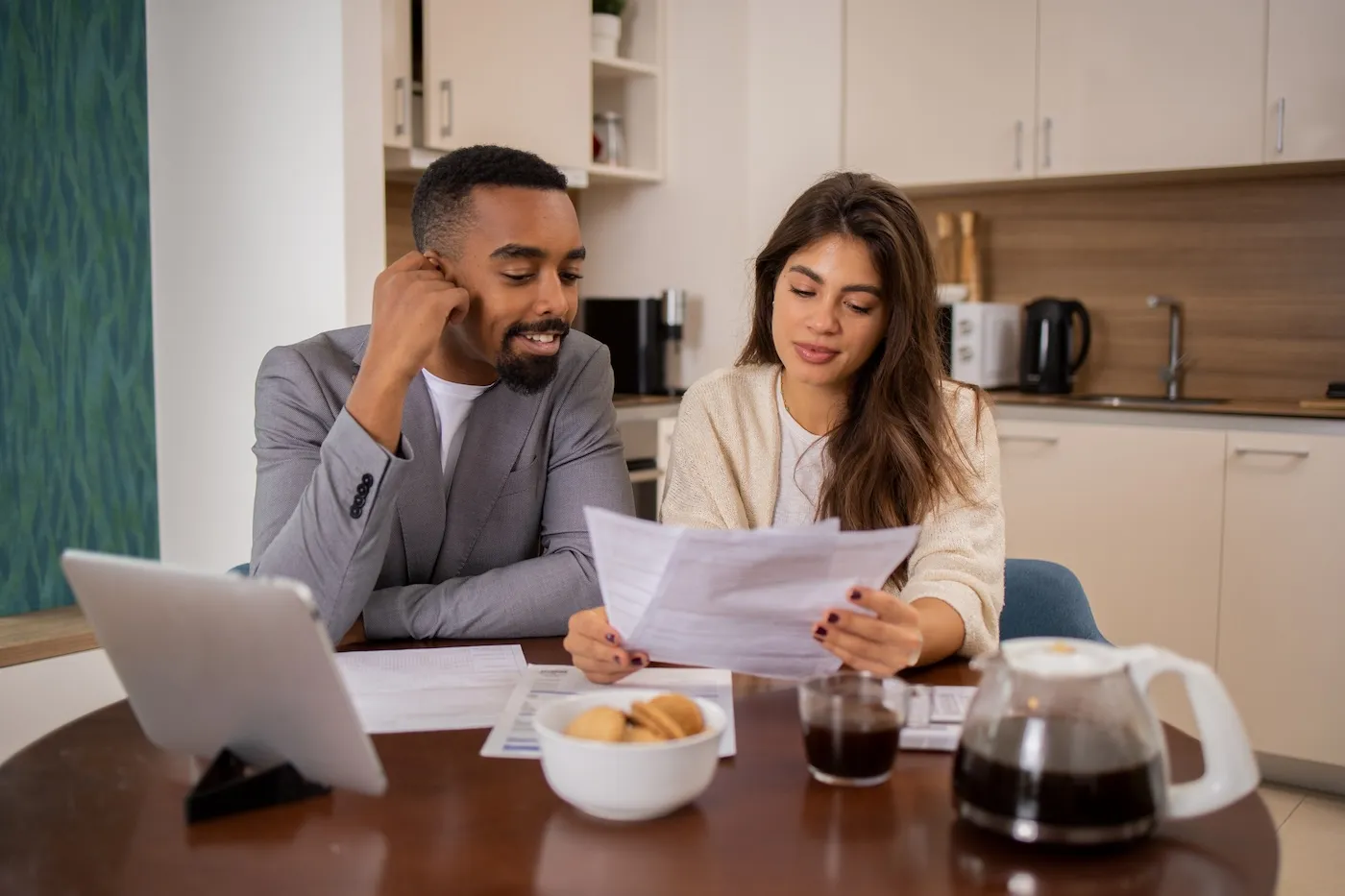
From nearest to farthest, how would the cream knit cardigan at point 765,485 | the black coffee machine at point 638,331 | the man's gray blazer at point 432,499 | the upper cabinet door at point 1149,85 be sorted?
the man's gray blazer at point 432,499 < the cream knit cardigan at point 765,485 < the upper cabinet door at point 1149,85 < the black coffee machine at point 638,331

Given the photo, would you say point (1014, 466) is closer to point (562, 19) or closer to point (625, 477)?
point (562, 19)

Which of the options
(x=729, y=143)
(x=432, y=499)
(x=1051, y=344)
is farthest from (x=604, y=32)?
(x=432, y=499)

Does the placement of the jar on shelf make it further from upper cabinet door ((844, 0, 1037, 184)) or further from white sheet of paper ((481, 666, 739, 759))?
white sheet of paper ((481, 666, 739, 759))

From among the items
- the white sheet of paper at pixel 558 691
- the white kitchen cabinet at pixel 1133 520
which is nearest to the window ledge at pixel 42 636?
the white sheet of paper at pixel 558 691

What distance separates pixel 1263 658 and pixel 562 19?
254cm

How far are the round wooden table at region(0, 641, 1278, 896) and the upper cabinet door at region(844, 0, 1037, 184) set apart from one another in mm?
3021

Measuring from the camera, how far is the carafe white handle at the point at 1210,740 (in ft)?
3.04

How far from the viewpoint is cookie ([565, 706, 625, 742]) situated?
0.98 meters

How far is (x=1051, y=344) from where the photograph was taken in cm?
384

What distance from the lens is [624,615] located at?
3.84 feet

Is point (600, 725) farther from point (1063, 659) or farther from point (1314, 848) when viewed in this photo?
point (1314, 848)

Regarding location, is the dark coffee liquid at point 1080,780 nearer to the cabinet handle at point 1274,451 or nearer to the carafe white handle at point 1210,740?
the carafe white handle at point 1210,740

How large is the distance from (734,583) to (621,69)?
3.31 metres

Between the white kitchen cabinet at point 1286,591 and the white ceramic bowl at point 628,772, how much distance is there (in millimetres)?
2693
